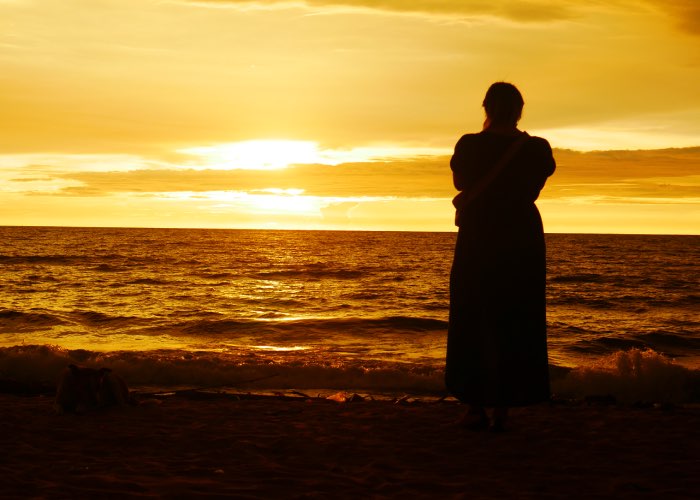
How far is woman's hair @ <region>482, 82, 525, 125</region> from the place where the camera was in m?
5.05

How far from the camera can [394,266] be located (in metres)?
43.6

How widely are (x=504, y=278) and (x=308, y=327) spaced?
13.6 m

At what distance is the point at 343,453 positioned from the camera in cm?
481

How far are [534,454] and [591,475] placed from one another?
516 mm

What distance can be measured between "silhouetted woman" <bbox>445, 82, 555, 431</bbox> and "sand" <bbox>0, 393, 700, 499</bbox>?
1.55 feet

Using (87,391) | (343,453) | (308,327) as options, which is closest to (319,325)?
(308,327)

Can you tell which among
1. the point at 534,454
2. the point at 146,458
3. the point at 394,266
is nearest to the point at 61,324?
the point at 146,458

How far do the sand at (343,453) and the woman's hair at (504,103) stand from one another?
2272 millimetres

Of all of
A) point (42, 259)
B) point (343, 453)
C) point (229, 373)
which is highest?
point (343, 453)

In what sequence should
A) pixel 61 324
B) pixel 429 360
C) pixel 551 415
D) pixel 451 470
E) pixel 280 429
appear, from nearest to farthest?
1. pixel 451 470
2. pixel 280 429
3. pixel 551 415
4. pixel 429 360
5. pixel 61 324

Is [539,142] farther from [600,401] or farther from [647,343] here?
[647,343]

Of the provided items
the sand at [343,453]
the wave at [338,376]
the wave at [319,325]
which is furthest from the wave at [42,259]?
the sand at [343,453]

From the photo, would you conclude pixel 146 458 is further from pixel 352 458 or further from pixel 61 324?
pixel 61 324

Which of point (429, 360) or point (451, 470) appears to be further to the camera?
point (429, 360)
